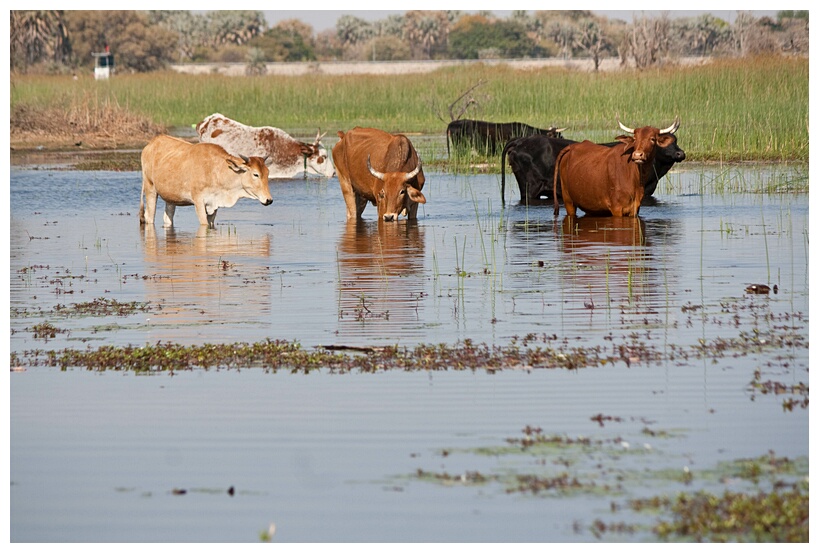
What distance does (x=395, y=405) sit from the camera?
672cm

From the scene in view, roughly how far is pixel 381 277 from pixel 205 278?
1.38 m

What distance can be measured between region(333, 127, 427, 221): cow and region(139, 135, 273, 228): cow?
3.71 ft

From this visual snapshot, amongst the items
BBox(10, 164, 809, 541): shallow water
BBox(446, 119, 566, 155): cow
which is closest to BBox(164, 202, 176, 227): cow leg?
BBox(10, 164, 809, 541): shallow water

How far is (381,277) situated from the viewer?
36.6 ft

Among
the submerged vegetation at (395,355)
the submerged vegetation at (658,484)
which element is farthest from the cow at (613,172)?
the submerged vegetation at (658,484)

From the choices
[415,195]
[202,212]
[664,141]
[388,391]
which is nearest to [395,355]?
[388,391]

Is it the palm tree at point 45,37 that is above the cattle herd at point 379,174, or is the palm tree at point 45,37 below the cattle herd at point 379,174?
above

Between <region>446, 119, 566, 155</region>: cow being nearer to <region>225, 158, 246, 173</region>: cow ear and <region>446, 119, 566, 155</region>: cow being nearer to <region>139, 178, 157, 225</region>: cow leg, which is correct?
<region>139, 178, 157, 225</region>: cow leg

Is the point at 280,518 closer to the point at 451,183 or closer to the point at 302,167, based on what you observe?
the point at 451,183

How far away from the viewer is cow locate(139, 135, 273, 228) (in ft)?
50.7

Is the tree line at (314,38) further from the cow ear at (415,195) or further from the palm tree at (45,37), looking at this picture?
the cow ear at (415,195)

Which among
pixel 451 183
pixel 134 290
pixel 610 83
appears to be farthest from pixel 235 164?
pixel 610 83

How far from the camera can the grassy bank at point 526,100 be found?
1054 inches

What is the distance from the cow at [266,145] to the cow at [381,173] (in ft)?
22.6
